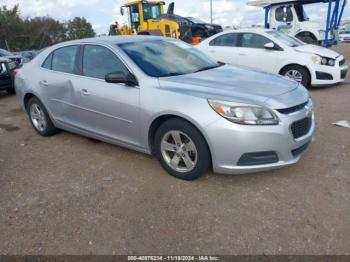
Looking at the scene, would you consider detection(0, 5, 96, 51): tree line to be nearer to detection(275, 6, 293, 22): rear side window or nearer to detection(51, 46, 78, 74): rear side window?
Answer: detection(275, 6, 293, 22): rear side window

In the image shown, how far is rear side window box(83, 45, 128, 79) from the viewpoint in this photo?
145 inches

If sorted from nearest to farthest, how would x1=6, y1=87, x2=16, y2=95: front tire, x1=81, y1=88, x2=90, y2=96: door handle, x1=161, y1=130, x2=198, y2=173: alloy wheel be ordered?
x1=161, y1=130, x2=198, y2=173: alloy wheel < x1=81, y1=88, x2=90, y2=96: door handle < x1=6, y1=87, x2=16, y2=95: front tire

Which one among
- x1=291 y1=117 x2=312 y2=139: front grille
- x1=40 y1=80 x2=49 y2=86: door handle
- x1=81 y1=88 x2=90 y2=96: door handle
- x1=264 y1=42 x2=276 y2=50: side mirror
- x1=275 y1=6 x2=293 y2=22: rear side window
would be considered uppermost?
x1=275 y1=6 x2=293 y2=22: rear side window

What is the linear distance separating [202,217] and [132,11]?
15730 mm

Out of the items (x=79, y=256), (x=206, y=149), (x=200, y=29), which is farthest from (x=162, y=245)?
(x=200, y=29)

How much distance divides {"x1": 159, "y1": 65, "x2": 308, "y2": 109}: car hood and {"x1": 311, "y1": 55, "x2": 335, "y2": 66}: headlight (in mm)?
4078

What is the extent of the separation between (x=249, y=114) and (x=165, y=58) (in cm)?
147

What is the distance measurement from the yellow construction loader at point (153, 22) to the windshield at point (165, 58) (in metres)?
11.5

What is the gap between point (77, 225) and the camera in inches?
107

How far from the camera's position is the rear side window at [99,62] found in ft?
12.1

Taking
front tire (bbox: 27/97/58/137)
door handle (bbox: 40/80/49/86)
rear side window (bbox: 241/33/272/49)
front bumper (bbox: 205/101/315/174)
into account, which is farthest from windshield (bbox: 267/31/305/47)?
front tire (bbox: 27/97/58/137)

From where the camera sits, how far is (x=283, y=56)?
7.34 meters

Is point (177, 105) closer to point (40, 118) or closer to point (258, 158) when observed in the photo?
point (258, 158)

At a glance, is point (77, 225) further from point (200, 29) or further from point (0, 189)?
point (200, 29)
